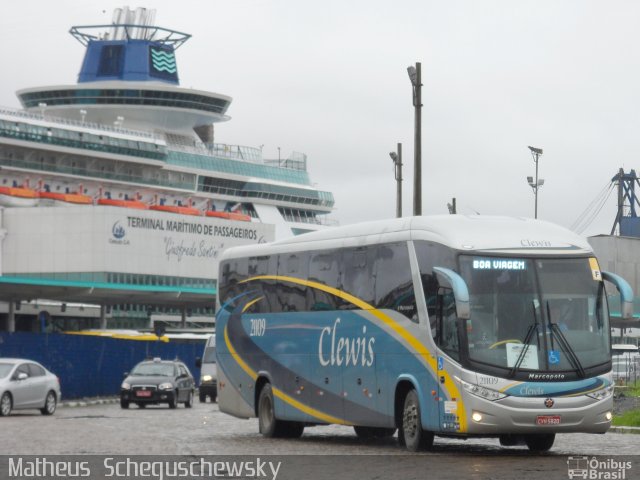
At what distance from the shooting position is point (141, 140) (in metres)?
125

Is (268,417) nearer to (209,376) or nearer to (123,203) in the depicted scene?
→ (209,376)

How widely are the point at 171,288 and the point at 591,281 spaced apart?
3510 inches

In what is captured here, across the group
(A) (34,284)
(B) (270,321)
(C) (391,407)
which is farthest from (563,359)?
(A) (34,284)

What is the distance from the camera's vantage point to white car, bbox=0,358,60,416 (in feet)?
109

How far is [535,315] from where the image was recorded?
18.5m

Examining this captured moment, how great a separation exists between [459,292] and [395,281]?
2336 millimetres

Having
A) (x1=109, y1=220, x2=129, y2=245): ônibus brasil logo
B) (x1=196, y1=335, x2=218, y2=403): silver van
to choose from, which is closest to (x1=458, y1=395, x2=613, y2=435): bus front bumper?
(x1=196, y1=335, x2=218, y2=403): silver van

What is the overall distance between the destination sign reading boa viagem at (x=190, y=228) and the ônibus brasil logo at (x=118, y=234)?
924 millimetres

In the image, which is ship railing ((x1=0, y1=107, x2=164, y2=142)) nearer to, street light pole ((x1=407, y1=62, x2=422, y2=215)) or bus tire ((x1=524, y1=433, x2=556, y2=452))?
street light pole ((x1=407, y1=62, x2=422, y2=215))

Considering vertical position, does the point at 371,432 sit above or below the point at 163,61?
below

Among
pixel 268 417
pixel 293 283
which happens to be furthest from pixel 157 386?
pixel 293 283

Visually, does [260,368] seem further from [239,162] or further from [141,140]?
[239,162]

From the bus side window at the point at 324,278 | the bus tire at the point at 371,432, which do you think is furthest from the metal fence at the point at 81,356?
the bus side window at the point at 324,278

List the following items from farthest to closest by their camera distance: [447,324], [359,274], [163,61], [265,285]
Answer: [163,61], [265,285], [359,274], [447,324]
